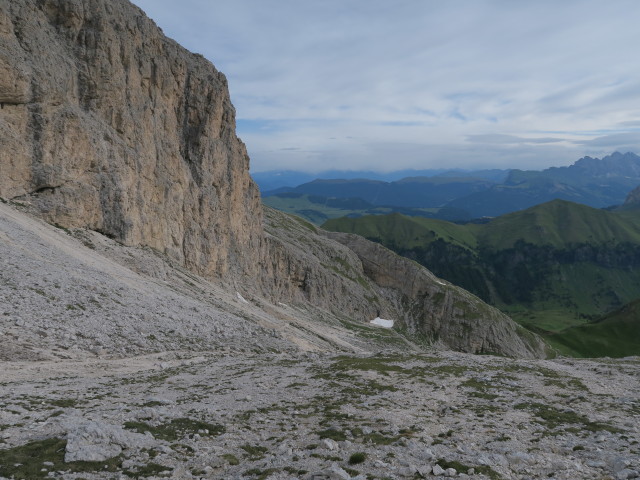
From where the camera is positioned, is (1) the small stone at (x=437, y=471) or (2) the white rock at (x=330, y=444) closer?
(1) the small stone at (x=437, y=471)

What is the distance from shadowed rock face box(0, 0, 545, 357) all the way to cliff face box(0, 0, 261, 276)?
7.1 inches

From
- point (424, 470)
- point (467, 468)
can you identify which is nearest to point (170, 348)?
point (424, 470)

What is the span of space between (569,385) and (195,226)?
70203mm

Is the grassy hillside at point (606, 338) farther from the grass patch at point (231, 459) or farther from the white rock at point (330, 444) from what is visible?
the grass patch at point (231, 459)

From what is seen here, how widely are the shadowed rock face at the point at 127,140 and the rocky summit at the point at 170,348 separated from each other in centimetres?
33

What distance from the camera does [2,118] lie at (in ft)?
179

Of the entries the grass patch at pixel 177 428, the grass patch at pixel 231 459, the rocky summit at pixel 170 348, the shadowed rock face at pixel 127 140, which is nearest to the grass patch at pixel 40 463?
the rocky summit at pixel 170 348

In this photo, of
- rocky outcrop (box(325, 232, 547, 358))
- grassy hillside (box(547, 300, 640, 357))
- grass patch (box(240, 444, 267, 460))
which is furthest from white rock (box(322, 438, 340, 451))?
grassy hillside (box(547, 300, 640, 357))

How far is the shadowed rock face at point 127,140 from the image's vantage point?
5744 centimetres

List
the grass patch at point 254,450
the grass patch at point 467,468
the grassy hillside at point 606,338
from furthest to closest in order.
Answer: the grassy hillside at point 606,338 < the grass patch at point 254,450 < the grass patch at point 467,468

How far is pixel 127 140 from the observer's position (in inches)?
2798

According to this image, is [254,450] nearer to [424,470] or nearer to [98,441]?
[98,441]

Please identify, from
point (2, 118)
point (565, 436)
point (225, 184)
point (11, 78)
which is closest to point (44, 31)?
point (11, 78)

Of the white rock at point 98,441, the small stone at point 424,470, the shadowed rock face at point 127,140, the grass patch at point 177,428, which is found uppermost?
the shadowed rock face at point 127,140
